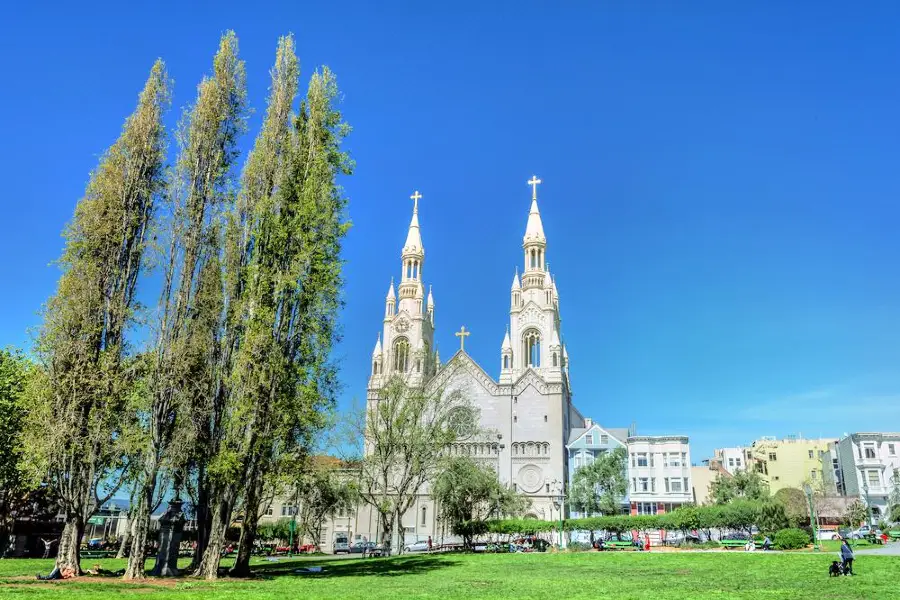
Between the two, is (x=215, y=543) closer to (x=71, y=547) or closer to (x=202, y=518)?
(x=202, y=518)

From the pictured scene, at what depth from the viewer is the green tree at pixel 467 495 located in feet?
165

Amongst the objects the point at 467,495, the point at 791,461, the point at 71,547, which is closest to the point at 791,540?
the point at 467,495

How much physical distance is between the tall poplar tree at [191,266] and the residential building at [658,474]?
55361mm

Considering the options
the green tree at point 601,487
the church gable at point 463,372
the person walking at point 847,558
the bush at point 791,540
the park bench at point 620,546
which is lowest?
the park bench at point 620,546

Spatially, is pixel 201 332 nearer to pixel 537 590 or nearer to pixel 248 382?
pixel 248 382

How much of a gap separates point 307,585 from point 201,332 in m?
11.2

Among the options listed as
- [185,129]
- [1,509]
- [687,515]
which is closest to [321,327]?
[185,129]

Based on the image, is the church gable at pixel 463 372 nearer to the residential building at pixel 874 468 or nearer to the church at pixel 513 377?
the church at pixel 513 377

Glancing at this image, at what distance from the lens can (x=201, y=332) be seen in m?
26.3

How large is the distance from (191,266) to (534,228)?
59826 mm

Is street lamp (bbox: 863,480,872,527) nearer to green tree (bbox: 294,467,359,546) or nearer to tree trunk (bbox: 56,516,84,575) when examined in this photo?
green tree (bbox: 294,467,359,546)

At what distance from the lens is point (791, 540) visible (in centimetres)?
3850

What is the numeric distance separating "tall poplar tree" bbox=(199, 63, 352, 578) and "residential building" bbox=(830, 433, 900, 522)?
68936 mm

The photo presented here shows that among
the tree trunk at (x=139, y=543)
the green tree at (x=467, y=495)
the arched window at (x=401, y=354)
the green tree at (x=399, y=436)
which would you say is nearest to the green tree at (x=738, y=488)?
the green tree at (x=467, y=495)
